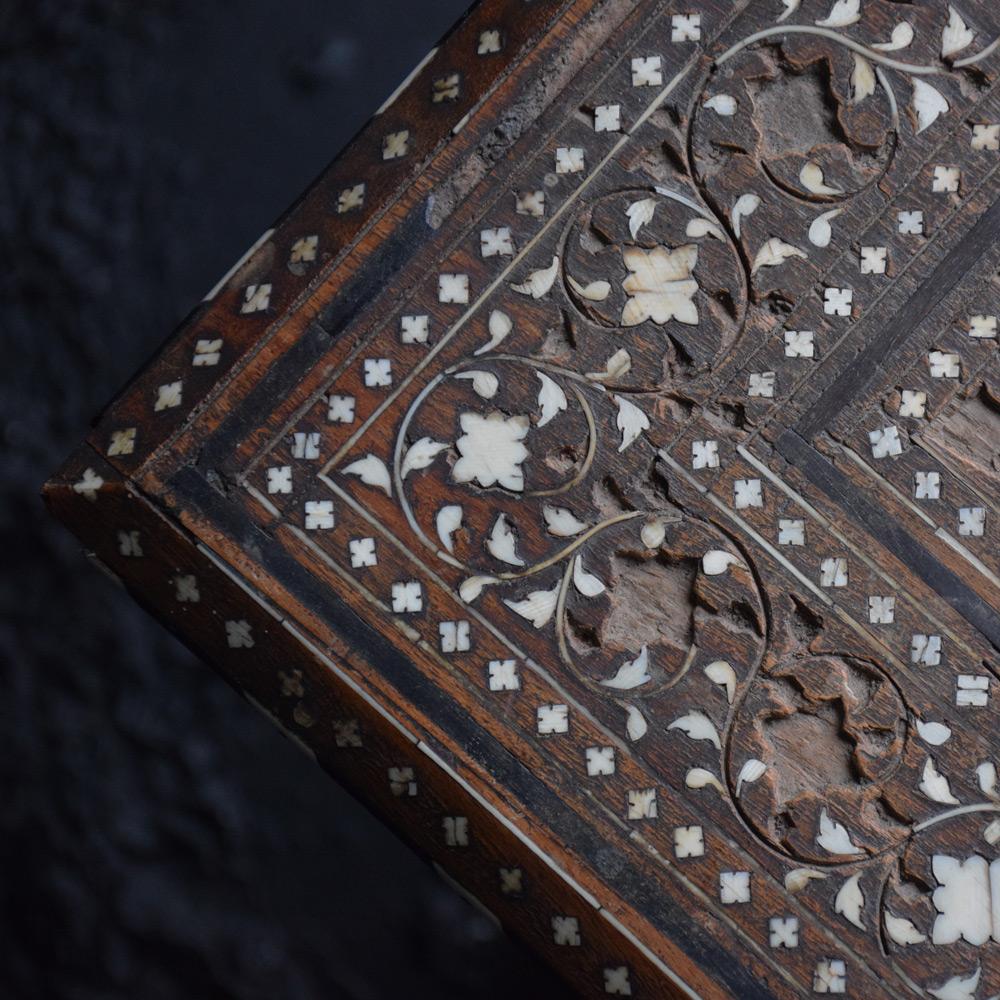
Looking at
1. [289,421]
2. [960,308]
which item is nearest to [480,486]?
[289,421]

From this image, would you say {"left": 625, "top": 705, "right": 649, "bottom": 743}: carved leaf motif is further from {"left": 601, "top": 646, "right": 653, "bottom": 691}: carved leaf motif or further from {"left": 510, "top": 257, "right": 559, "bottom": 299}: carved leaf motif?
{"left": 510, "top": 257, "right": 559, "bottom": 299}: carved leaf motif

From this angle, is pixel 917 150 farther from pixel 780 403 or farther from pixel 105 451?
pixel 105 451

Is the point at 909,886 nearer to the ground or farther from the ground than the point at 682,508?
nearer to the ground

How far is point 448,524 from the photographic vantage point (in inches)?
59.9

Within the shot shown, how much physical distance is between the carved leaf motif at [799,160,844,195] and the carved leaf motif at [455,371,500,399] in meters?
0.37

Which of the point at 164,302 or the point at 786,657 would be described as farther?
the point at 164,302

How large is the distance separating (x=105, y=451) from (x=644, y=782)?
606 mm

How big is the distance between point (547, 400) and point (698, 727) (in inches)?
13.7

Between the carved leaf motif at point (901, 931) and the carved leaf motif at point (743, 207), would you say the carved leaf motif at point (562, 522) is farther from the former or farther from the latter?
the carved leaf motif at point (901, 931)

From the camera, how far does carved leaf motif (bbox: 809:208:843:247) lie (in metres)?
1.57

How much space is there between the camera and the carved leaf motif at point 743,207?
61.6 inches

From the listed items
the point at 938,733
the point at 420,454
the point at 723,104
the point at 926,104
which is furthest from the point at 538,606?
the point at 926,104

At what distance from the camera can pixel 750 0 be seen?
158cm

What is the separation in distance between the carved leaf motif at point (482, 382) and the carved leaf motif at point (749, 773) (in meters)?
0.43
